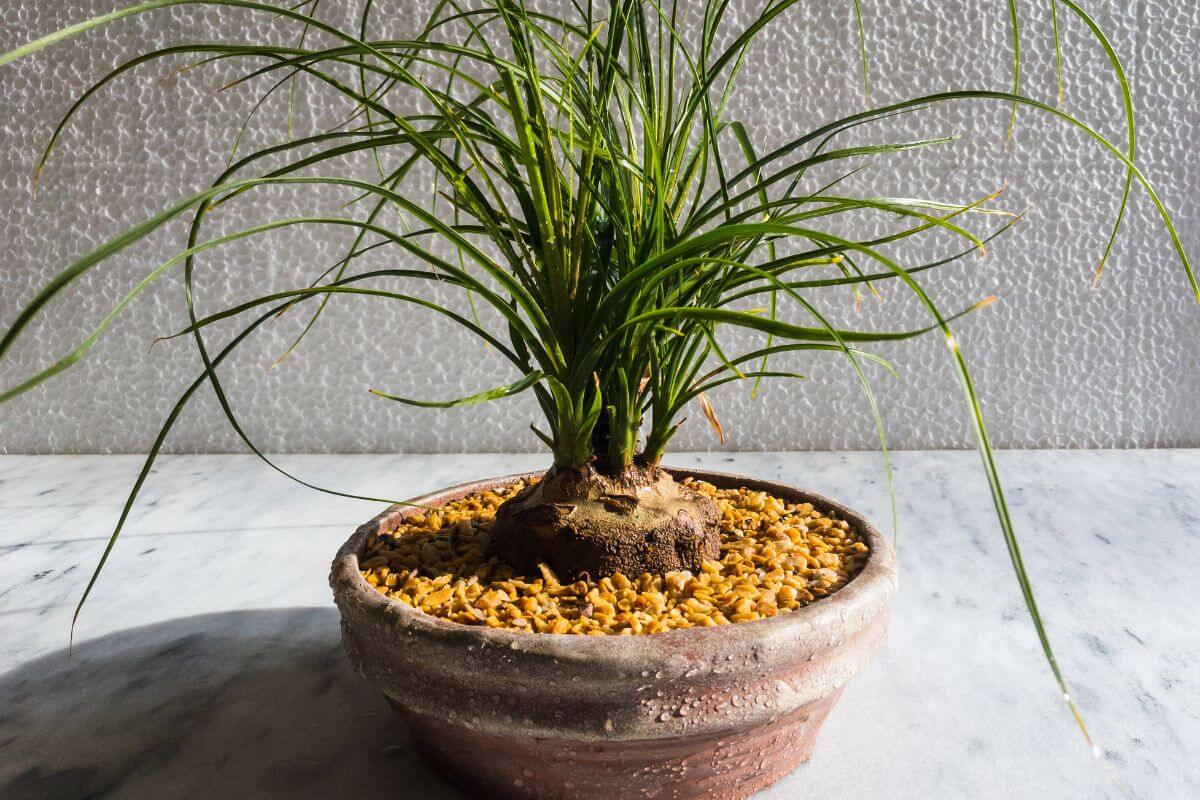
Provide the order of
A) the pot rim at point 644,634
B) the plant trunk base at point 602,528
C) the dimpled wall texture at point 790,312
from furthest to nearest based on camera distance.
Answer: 1. the dimpled wall texture at point 790,312
2. the plant trunk base at point 602,528
3. the pot rim at point 644,634

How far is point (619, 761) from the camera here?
1.44 ft

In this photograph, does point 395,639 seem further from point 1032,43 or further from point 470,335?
point 1032,43

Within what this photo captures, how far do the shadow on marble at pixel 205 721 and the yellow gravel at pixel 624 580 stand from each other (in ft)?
0.40

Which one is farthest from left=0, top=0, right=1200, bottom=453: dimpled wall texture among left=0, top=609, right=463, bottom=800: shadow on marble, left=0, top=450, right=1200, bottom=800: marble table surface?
left=0, top=609, right=463, bottom=800: shadow on marble

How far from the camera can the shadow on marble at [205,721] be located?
21.3 inches

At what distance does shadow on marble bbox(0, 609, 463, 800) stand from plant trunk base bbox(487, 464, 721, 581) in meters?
0.15

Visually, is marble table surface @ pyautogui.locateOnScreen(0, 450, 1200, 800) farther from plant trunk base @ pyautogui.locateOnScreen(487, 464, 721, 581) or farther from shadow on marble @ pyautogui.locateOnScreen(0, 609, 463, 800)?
plant trunk base @ pyautogui.locateOnScreen(487, 464, 721, 581)

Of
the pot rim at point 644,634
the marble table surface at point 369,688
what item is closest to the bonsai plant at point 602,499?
the pot rim at point 644,634

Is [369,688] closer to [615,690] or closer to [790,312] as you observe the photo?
[615,690]

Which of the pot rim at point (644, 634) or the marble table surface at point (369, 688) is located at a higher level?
the pot rim at point (644, 634)

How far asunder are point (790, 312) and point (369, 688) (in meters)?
0.86

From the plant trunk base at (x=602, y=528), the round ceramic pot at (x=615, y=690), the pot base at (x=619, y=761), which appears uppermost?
the plant trunk base at (x=602, y=528)

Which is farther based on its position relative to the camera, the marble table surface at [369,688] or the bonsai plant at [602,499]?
the marble table surface at [369,688]

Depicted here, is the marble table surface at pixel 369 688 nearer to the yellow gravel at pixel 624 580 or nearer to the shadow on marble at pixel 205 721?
the shadow on marble at pixel 205 721
